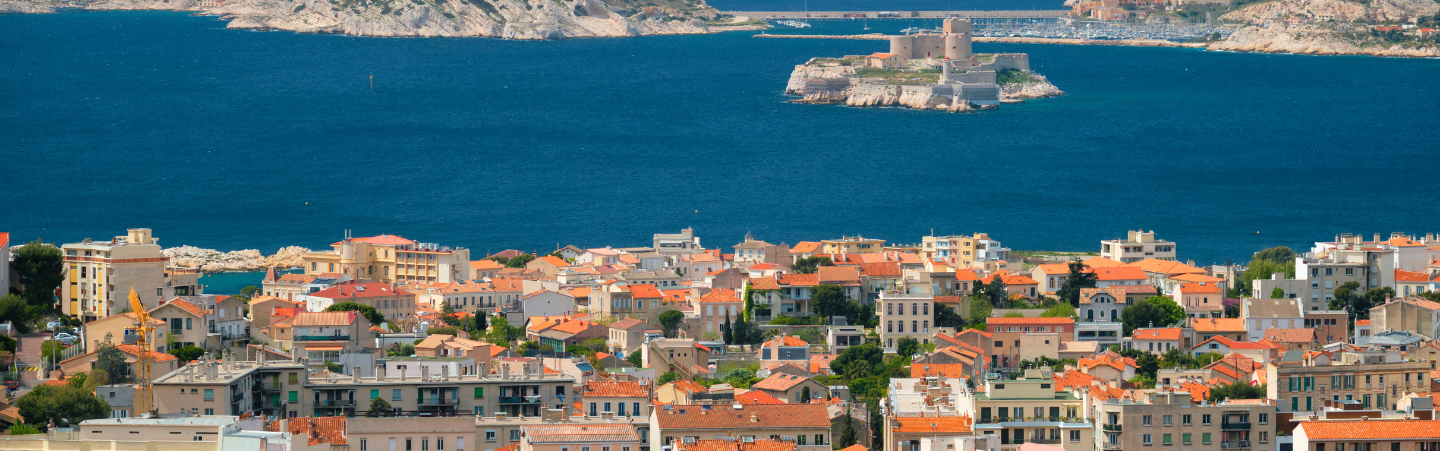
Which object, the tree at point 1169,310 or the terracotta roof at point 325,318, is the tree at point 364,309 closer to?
the terracotta roof at point 325,318

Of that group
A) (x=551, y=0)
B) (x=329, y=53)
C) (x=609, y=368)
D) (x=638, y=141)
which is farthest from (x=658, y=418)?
(x=551, y=0)

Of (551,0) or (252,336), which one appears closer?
(252,336)

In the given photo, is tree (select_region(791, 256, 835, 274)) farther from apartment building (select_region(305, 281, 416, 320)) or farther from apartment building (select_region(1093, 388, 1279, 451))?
apartment building (select_region(1093, 388, 1279, 451))

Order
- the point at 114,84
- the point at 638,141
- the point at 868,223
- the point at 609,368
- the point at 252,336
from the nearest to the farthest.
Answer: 1. the point at 609,368
2. the point at 252,336
3. the point at 868,223
4. the point at 638,141
5. the point at 114,84

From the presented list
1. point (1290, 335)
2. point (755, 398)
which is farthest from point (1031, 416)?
point (1290, 335)

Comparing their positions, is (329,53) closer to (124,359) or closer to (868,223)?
(868,223)

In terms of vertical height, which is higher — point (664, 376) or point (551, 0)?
point (551, 0)
